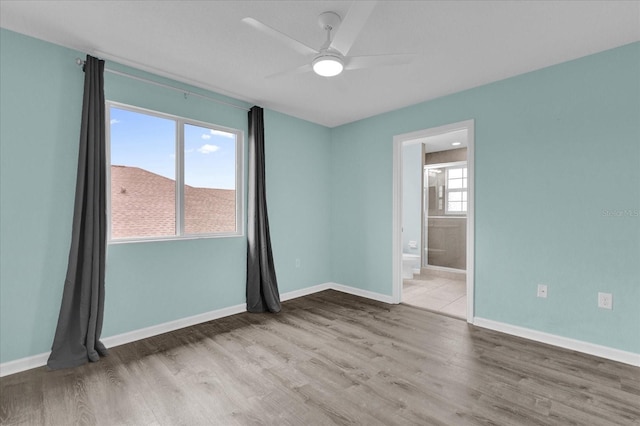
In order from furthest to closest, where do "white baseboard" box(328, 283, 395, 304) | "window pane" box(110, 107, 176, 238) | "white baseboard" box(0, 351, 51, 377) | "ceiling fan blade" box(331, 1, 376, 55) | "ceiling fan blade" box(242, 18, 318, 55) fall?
"white baseboard" box(328, 283, 395, 304) < "window pane" box(110, 107, 176, 238) < "white baseboard" box(0, 351, 51, 377) < "ceiling fan blade" box(242, 18, 318, 55) < "ceiling fan blade" box(331, 1, 376, 55)

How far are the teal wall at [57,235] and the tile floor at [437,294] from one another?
2.33 metres

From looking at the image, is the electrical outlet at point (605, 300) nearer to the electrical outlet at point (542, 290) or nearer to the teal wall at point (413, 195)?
the electrical outlet at point (542, 290)

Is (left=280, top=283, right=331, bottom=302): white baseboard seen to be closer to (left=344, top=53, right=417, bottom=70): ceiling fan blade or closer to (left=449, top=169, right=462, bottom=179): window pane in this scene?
(left=344, top=53, right=417, bottom=70): ceiling fan blade

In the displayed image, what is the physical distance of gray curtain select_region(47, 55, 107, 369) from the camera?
240 centimetres

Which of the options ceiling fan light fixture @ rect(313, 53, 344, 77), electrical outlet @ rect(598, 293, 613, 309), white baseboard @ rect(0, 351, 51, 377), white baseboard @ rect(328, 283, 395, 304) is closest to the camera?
ceiling fan light fixture @ rect(313, 53, 344, 77)

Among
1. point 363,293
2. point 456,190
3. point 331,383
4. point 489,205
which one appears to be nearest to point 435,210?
point 456,190

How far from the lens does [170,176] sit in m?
3.13

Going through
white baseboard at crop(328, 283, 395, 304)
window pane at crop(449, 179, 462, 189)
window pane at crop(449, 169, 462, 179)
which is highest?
window pane at crop(449, 169, 462, 179)

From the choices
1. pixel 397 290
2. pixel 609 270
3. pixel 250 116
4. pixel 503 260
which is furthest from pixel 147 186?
pixel 609 270

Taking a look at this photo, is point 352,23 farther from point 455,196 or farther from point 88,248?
point 455,196

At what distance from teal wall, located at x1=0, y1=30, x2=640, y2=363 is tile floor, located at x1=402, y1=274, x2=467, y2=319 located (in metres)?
0.62

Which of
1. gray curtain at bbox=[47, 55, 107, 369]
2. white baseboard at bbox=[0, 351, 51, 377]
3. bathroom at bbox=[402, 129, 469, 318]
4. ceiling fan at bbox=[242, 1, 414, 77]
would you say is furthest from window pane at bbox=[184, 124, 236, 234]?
bathroom at bbox=[402, 129, 469, 318]

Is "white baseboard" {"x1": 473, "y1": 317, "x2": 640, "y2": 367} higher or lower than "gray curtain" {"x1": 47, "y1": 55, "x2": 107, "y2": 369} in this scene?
lower

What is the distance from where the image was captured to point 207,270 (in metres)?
3.38
